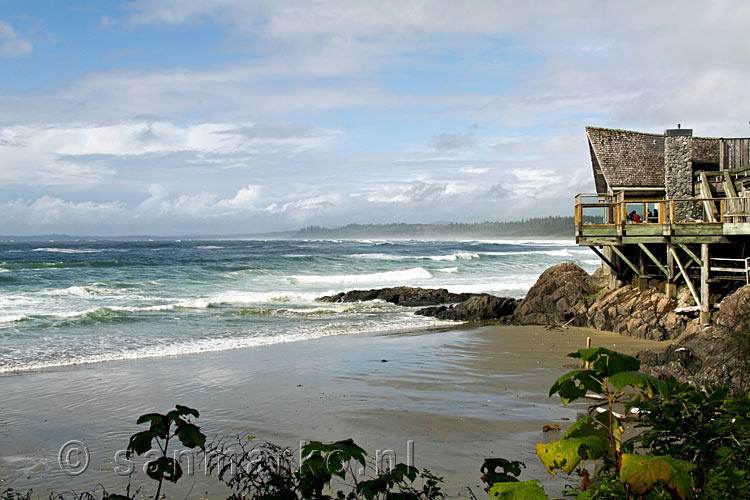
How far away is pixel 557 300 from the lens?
781 inches

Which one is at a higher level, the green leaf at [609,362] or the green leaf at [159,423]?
the green leaf at [609,362]

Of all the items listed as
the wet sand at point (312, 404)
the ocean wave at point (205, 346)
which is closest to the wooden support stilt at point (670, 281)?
the wet sand at point (312, 404)

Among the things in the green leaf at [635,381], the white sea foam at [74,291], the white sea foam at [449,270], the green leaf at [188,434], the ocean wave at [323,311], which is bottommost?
the ocean wave at [323,311]

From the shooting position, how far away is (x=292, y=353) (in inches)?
586

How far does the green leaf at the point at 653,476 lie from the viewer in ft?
8.26

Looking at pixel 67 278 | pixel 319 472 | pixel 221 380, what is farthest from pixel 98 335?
pixel 67 278

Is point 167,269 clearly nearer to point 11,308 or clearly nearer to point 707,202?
point 11,308

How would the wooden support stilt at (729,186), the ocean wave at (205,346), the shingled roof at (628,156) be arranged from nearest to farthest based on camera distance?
the ocean wave at (205,346), the wooden support stilt at (729,186), the shingled roof at (628,156)

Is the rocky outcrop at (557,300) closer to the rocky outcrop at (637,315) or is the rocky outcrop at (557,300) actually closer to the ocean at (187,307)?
the rocky outcrop at (637,315)

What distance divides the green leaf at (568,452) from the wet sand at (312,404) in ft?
11.5

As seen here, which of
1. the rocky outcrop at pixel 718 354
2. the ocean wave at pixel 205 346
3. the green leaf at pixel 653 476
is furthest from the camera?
the ocean wave at pixel 205 346

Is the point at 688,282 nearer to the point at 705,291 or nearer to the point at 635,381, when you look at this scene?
the point at 705,291

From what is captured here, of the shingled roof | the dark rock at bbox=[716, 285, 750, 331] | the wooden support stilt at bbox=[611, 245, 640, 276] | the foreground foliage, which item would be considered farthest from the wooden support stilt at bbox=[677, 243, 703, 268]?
the foreground foliage

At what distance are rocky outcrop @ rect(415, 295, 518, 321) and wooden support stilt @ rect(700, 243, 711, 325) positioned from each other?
23.0ft
